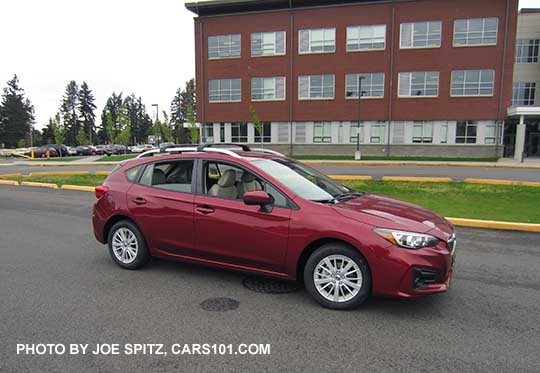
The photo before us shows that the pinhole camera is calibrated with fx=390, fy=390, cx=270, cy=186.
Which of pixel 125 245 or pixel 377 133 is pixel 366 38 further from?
pixel 125 245

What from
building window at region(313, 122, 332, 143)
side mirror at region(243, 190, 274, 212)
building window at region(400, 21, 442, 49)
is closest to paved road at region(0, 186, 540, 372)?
side mirror at region(243, 190, 274, 212)

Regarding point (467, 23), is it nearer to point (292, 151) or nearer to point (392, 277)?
point (292, 151)

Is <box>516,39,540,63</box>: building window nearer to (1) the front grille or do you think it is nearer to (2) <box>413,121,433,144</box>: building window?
(2) <box>413,121,433,144</box>: building window

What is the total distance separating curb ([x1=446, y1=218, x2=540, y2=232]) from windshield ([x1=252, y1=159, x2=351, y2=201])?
401 cm

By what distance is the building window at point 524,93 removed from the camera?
39.5 metres

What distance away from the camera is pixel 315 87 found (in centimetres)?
3534

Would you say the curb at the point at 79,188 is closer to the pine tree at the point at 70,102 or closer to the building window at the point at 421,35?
the building window at the point at 421,35

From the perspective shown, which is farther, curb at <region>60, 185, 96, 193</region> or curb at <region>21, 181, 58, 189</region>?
curb at <region>21, 181, 58, 189</region>

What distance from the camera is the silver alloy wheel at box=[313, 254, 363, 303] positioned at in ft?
13.1

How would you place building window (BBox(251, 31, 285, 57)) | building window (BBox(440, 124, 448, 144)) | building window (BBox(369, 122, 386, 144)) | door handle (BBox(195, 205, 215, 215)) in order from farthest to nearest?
building window (BBox(251, 31, 285, 57))
building window (BBox(369, 122, 386, 144))
building window (BBox(440, 124, 448, 144))
door handle (BBox(195, 205, 215, 215))

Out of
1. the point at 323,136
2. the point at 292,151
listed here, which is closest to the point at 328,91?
the point at 323,136

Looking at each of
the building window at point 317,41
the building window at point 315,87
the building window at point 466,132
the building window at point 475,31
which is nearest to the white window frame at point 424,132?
the building window at point 466,132

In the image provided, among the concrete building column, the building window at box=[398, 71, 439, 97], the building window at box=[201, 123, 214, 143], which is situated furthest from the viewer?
the building window at box=[201, 123, 214, 143]

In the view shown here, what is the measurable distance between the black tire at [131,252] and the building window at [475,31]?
1351 inches
